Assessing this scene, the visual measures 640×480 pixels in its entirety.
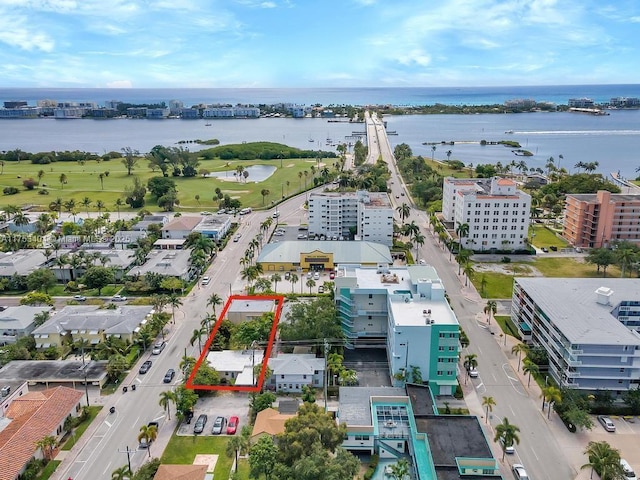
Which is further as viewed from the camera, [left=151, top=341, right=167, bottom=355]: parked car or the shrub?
the shrub

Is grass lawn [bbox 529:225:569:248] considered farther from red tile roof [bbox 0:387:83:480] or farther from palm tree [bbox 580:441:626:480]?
red tile roof [bbox 0:387:83:480]

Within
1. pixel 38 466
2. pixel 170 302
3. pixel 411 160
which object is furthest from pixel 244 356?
pixel 411 160

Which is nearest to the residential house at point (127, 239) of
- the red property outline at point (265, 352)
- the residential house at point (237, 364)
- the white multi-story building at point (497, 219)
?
the red property outline at point (265, 352)

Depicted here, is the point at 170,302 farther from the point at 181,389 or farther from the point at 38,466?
the point at 38,466

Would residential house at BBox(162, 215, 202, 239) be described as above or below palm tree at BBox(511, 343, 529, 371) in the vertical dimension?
above

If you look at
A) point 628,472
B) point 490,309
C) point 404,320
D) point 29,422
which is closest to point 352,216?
point 490,309

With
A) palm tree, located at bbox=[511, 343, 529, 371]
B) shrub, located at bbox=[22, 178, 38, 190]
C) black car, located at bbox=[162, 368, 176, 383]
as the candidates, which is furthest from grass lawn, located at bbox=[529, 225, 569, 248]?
shrub, located at bbox=[22, 178, 38, 190]

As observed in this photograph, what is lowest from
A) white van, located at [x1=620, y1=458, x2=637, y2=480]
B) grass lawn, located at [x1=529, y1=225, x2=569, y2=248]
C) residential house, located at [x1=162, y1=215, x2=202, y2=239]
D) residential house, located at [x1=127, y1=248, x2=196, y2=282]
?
white van, located at [x1=620, y1=458, x2=637, y2=480]

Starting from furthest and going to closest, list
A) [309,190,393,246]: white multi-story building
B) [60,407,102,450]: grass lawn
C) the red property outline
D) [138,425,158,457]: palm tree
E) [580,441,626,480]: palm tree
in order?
[309,190,393,246]: white multi-story building < the red property outline < [60,407,102,450]: grass lawn < [138,425,158,457]: palm tree < [580,441,626,480]: palm tree
